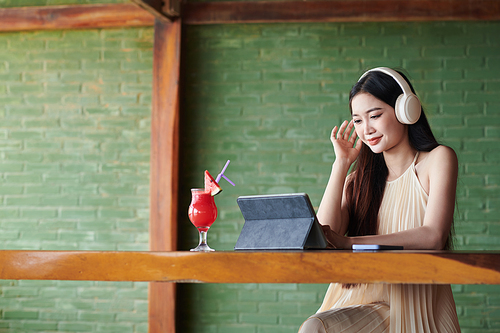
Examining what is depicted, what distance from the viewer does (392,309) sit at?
1.38 m

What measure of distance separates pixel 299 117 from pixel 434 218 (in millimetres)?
1991

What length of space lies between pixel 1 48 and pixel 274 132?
2.27 meters

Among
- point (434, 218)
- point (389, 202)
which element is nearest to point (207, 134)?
point (389, 202)

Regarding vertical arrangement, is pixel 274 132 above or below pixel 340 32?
below

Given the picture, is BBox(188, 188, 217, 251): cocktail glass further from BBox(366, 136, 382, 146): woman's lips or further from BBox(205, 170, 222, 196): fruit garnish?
BBox(366, 136, 382, 146): woman's lips

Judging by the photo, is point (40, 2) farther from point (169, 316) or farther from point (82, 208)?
A: point (169, 316)

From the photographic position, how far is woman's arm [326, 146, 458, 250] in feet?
4.31

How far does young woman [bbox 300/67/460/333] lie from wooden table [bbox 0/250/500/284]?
40 centimetres

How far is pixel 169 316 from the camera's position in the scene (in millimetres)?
3227

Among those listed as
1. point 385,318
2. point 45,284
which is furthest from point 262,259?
point 45,284

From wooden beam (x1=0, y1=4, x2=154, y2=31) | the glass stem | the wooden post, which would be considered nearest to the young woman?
the glass stem

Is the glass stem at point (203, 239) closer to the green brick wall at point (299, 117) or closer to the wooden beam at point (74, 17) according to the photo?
the green brick wall at point (299, 117)

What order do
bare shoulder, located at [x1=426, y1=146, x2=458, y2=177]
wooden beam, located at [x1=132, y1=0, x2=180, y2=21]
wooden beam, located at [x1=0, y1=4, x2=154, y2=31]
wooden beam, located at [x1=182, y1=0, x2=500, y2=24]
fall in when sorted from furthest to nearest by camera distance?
wooden beam, located at [x1=0, y1=4, x2=154, y2=31] < wooden beam, located at [x1=182, y1=0, x2=500, y2=24] < wooden beam, located at [x1=132, y1=0, x2=180, y2=21] < bare shoulder, located at [x1=426, y1=146, x2=458, y2=177]

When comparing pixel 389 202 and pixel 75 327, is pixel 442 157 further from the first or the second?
pixel 75 327
